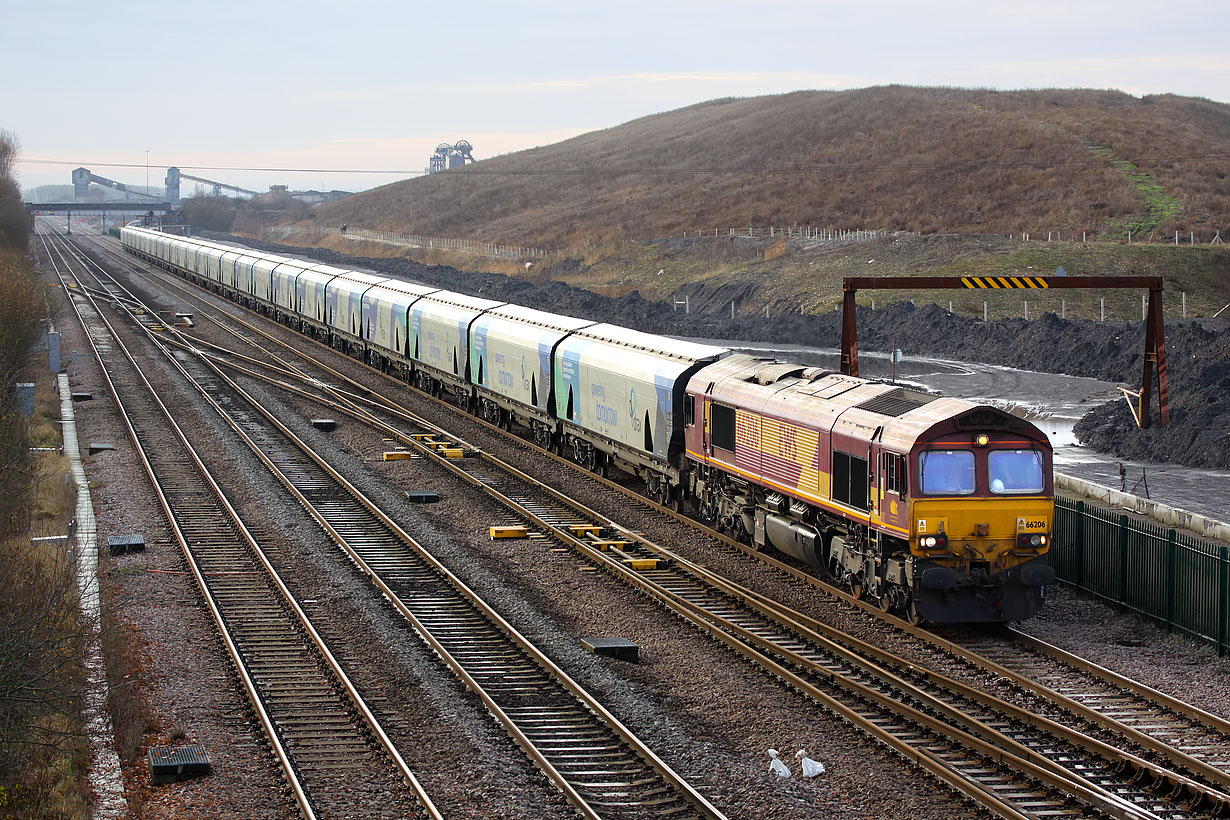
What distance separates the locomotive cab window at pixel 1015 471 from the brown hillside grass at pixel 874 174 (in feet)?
246

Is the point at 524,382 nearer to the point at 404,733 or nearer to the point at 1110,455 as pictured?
the point at 1110,455

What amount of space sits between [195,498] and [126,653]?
38.3ft

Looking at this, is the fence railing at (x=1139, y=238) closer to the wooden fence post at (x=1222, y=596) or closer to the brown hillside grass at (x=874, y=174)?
the brown hillside grass at (x=874, y=174)

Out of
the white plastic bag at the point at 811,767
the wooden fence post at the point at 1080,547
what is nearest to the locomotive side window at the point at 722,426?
the wooden fence post at the point at 1080,547

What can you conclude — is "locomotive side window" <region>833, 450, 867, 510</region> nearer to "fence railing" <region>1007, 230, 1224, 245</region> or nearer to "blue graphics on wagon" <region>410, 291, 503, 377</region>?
"blue graphics on wagon" <region>410, 291, 503, 377</region>

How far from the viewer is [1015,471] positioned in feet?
61.1

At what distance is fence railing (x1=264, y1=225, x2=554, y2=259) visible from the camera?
399 ft

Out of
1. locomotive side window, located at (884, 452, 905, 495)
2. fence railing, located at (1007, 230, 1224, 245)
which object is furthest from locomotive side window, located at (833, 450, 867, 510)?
fence railing, located at (1007, 230, 1224, 245)

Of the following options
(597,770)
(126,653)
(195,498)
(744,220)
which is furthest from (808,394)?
(744,220)

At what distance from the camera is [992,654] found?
18.0m

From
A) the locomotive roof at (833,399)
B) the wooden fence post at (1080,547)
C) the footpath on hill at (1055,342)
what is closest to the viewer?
the locomotive roof at (833,399)

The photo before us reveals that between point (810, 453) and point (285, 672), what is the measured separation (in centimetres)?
897

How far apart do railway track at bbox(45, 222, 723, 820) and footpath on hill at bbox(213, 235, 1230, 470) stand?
20.8m

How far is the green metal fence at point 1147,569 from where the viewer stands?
18266mm
